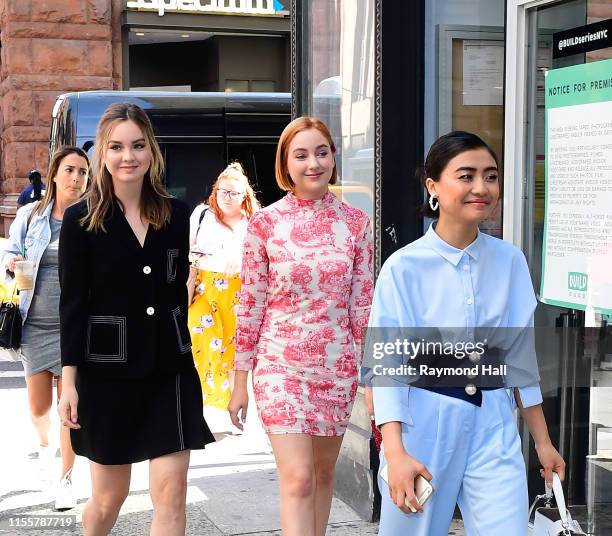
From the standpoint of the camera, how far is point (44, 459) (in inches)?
244

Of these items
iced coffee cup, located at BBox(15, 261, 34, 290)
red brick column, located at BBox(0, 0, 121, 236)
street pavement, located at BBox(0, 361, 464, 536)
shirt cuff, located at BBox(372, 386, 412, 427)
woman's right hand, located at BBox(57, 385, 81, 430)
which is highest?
red brick column, located at BBox(0, 0, 121, 236)

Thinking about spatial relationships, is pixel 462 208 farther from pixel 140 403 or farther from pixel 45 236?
pixel 45 236

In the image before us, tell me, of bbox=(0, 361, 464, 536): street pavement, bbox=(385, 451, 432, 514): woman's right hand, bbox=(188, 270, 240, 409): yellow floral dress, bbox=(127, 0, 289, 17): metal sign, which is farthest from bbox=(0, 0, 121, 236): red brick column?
bbox=(385, 451, 432, 514): woman's right hand

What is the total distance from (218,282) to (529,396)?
537cm

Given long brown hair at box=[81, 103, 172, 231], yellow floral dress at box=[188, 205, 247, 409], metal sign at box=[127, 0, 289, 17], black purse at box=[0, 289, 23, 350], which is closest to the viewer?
long brown hair at box=[81, 103, 172, 231]

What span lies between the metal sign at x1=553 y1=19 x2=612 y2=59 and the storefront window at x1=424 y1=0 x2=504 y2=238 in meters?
0.86

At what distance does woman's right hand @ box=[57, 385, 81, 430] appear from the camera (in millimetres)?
4027

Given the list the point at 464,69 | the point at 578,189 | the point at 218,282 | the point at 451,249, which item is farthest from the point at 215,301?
the point at 451,249

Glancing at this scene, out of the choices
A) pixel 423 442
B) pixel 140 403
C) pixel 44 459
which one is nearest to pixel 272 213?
pixel 140 403

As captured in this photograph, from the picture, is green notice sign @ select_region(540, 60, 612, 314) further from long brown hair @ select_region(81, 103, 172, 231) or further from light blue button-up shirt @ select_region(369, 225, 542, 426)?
long brown hair @ select_region(81, 103, 172, 231)

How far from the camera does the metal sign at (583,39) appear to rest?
13.7 ft

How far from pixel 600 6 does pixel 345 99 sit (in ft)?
6.35

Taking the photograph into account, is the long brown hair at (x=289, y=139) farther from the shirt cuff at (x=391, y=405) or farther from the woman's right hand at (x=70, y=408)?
the shirt cuff at (x=391, y=405)

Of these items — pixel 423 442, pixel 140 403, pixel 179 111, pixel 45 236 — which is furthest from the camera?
pixel 179 111
